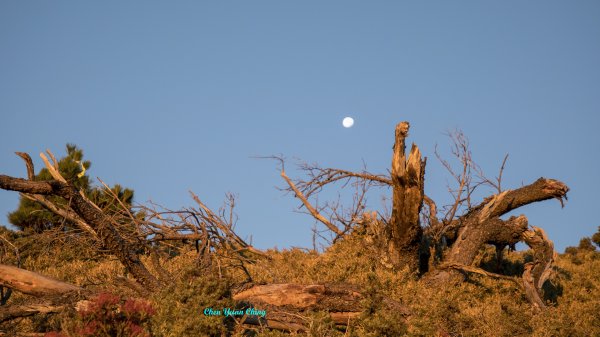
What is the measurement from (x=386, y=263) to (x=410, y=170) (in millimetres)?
2924

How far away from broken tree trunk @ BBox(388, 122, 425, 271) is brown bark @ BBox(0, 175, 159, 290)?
5.73 meters

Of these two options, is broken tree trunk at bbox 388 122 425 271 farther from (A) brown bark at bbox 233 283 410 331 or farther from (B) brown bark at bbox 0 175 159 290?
(B) brown bark at bbox 0 175 159 290

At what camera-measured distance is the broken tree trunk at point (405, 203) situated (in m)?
12.5

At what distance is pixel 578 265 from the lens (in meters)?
20.3

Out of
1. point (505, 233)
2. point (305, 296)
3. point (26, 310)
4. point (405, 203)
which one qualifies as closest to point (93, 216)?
point (26, 310)

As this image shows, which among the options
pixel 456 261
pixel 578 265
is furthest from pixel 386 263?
pixel 578 265

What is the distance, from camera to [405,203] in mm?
13125

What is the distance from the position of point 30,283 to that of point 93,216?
1.40m

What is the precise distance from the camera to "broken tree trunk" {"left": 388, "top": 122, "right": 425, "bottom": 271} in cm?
1255

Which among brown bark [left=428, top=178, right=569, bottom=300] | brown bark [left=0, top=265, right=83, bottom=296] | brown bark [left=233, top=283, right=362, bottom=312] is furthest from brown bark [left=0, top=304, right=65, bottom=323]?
brown bark [left=428, top=178, right=569, bottom=300]

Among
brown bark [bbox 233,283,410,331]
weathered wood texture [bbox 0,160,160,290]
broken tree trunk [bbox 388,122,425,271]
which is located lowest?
brown bark [bbox 233,283,410,331]

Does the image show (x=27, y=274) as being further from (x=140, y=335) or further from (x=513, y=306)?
(x=513, y=306)

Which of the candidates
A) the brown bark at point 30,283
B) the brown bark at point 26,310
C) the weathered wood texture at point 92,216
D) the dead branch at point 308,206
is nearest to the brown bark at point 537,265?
the dead branch at point 308,206

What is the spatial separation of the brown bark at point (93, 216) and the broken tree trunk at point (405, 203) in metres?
5.73
